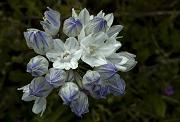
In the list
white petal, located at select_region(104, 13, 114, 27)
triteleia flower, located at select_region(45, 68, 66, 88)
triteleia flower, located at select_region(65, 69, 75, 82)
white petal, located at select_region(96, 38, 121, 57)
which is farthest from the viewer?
white petal, located at select_region(104, 13, 114, 27)

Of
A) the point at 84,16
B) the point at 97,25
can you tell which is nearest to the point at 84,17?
the point at 84,16

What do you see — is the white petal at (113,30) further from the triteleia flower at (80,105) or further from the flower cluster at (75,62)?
the triteleia flower at (80,105)

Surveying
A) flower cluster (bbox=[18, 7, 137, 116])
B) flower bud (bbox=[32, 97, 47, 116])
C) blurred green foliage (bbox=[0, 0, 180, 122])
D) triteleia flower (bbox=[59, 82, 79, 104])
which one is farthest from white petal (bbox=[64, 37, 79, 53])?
blurred green foliage (bbox=[0, 0, 180, 122])

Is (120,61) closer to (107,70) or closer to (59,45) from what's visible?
(107,70)

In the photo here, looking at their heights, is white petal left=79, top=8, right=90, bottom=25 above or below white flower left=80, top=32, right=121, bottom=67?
above

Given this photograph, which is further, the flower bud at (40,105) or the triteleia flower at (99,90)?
the flower bud at (40,105)

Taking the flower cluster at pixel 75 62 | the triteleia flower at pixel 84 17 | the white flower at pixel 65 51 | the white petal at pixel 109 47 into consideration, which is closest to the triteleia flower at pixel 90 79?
the flower cluster at pixel 75 62

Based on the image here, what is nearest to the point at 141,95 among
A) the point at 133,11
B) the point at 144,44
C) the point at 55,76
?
the point at 144,44

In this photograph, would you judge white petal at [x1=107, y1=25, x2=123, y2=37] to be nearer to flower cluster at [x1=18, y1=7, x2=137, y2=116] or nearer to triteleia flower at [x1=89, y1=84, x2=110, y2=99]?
flower cluster at [x1=18, y1=7, x2=137, y2=116]
